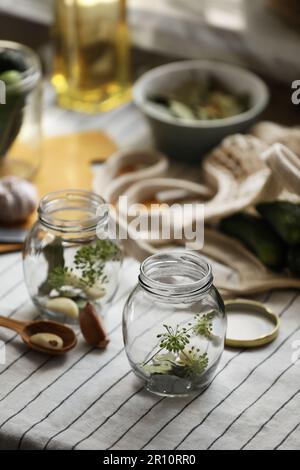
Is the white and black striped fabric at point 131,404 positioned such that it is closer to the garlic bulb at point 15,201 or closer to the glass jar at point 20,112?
the garlic bulb at point 15,201

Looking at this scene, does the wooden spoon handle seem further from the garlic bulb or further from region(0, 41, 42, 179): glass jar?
region(0, 41, 42, 179): glass jar

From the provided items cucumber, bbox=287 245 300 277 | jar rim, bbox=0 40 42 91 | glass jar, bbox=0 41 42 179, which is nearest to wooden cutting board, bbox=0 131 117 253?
glass jar, bbox=0 41 42 179

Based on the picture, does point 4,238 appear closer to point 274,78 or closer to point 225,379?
point 225,379

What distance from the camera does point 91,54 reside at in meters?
1.52

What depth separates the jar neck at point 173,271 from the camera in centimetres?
93

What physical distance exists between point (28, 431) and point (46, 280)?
210 mm

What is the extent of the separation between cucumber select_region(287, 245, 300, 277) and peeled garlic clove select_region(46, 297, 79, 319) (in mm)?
280

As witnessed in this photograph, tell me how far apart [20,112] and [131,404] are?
571 millimetres

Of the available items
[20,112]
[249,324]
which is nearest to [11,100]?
[20,112]

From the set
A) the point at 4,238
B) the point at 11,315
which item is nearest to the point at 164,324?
the point at 11,315

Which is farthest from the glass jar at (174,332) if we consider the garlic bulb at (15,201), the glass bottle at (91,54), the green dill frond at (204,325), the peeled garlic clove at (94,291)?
the glass bottle at (91,54)

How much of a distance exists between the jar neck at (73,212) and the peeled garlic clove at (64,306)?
0.08 metres

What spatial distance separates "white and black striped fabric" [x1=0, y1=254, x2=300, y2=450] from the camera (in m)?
0.88

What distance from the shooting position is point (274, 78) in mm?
1579
